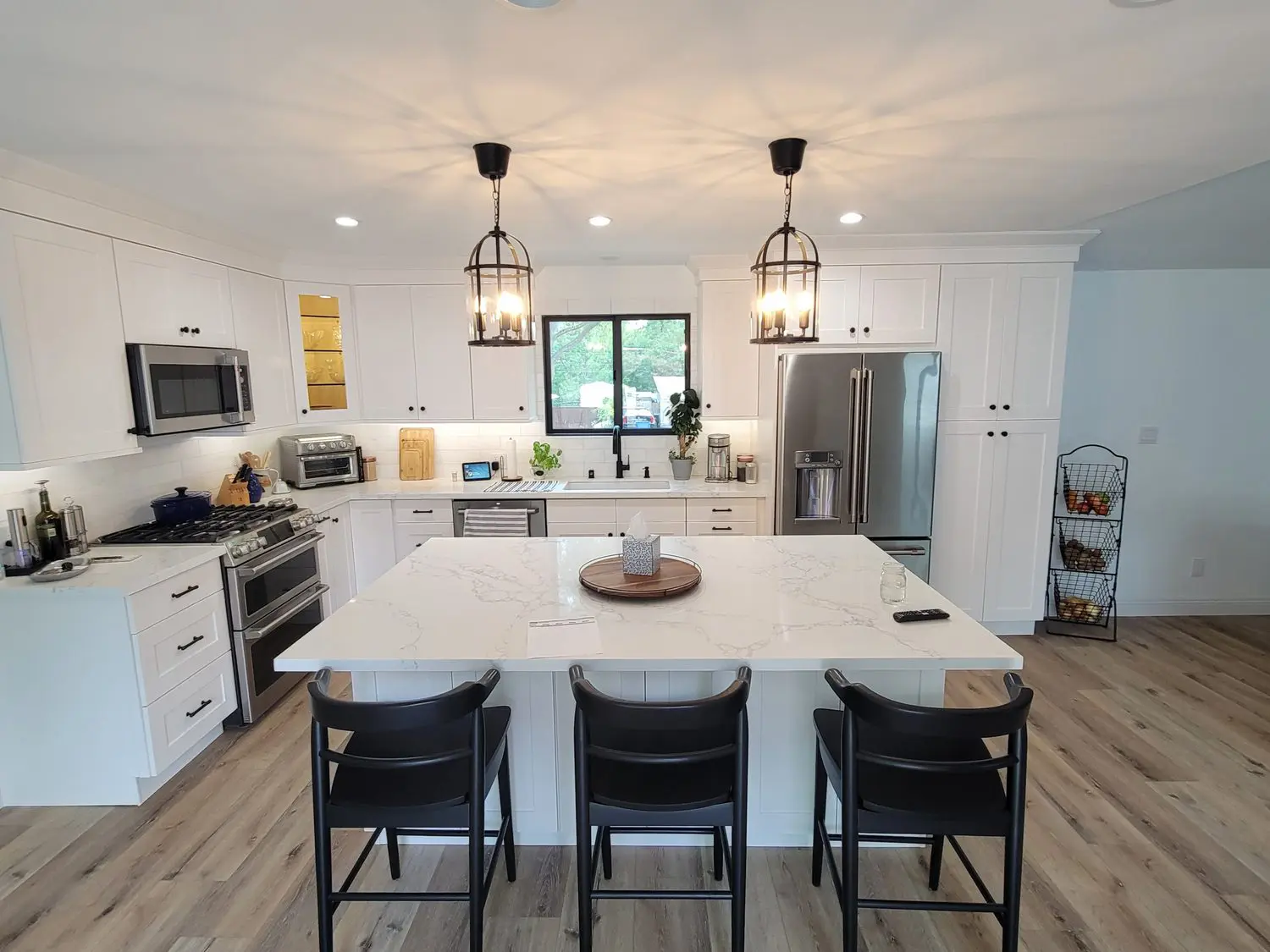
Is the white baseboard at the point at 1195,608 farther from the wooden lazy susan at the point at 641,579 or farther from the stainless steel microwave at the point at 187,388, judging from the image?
the stainless steel microwave at the point at 187,388

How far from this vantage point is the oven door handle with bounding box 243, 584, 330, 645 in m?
3.02

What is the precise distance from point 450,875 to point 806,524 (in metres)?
2.63

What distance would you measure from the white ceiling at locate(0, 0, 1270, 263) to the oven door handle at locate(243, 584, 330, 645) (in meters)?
1.98

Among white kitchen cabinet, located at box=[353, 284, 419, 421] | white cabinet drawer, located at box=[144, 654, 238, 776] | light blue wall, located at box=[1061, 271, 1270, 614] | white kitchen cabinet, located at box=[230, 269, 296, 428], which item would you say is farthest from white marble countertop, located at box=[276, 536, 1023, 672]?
light blue wall, located at box=[1061, 271, 1270, 614]

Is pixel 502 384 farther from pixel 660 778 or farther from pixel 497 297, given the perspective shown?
pixel 660 778

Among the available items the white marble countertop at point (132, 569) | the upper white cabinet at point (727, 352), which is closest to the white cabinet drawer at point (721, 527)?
the upper white cabinet at point (727, 352)

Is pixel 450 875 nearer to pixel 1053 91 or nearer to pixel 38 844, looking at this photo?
pixel 38 844

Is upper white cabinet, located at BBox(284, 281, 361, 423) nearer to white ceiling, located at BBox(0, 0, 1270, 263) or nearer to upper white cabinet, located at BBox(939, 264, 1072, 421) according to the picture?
white ceiling, located at BBox(0, 0, 1270, 263)

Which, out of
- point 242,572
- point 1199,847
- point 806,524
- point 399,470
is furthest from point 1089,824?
point 399,470

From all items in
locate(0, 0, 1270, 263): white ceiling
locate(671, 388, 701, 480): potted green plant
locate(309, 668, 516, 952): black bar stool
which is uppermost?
locate(0, 0, 1270, 263): white ceiling

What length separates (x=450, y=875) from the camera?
214cm

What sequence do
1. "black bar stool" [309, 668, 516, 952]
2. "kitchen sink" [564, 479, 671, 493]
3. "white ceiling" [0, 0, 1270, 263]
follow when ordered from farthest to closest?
"kitchen sink" [564, 479, 671, 493] → "black bar stool" [309, 668, 516, 952] → "white ceiling" [0, 0, 1270, 263]

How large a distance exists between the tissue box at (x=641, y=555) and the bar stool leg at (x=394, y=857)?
1.15 m

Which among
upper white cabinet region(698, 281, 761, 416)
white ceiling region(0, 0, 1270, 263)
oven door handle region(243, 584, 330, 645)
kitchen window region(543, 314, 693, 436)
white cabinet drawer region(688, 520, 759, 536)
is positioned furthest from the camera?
kitchen window region(543, 314, 693, 436)
